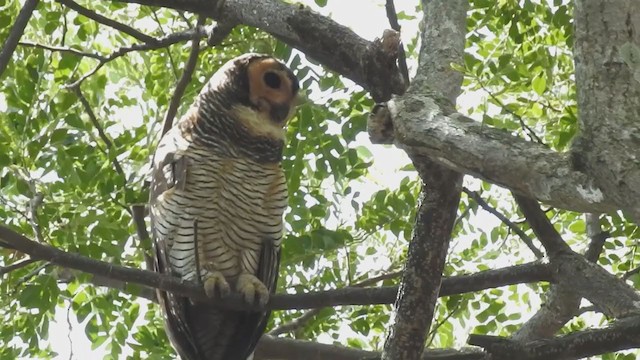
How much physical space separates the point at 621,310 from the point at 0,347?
Result: 9.89ft

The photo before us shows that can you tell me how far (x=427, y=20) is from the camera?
3398 millimetres

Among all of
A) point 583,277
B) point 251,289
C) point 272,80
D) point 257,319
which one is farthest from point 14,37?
point 583,277

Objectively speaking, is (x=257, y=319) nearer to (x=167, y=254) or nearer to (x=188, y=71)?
(x=167, y=254)

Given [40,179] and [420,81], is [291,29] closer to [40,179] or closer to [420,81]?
[420,81]

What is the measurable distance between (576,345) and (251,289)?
1.85 meters

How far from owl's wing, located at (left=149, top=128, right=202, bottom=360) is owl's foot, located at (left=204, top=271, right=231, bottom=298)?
210 millimetres

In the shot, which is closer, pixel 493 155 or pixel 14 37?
pixel 493 155

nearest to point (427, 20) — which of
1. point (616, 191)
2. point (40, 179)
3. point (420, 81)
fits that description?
point (420, 81)

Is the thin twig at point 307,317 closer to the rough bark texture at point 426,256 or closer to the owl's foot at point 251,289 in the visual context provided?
the owl's foot at point 251,289

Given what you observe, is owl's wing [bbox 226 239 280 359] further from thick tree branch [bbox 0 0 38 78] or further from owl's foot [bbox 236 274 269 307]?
thick tree branch [bbox 0 0 38 78]

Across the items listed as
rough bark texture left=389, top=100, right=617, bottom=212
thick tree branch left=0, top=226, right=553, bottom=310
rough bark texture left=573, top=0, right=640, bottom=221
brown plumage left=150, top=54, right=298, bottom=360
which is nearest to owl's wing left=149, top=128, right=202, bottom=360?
brown plumage left=150, top=54, right=298, bottom=360

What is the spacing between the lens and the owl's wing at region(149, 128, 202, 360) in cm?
418

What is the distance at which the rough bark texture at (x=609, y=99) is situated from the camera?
2.05 metres

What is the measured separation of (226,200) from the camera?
4312 mm
